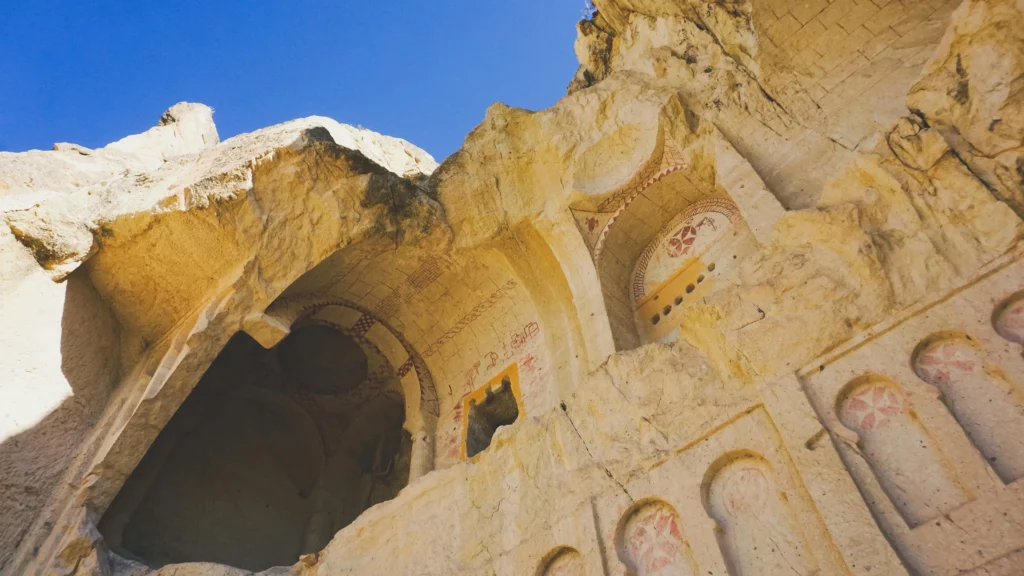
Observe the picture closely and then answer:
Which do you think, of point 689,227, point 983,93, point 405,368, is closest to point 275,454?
point 405,368

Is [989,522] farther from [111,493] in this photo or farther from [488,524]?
[111,493]

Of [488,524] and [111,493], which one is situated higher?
[111,493]

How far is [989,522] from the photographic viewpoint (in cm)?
355

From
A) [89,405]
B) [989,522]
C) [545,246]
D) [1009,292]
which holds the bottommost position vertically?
[989,522]

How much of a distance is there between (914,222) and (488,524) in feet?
12.5

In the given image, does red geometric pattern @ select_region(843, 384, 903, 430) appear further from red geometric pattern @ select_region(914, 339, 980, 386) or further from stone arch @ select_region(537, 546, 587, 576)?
stone arch @ select_region(537, 546, 587, 576)

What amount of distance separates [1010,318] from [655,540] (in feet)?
8.17

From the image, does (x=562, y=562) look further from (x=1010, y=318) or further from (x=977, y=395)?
(x=1010, y=318)

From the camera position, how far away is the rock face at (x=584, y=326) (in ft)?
14.1

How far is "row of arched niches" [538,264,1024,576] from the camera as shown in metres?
3.69

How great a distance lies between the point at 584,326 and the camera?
735cm

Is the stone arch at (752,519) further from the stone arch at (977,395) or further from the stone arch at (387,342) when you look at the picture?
the stone arch at (387,342)

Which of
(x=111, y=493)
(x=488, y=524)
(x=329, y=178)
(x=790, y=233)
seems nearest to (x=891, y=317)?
(x=790, y=233)

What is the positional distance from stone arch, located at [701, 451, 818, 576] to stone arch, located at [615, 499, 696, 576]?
272 millimetres
